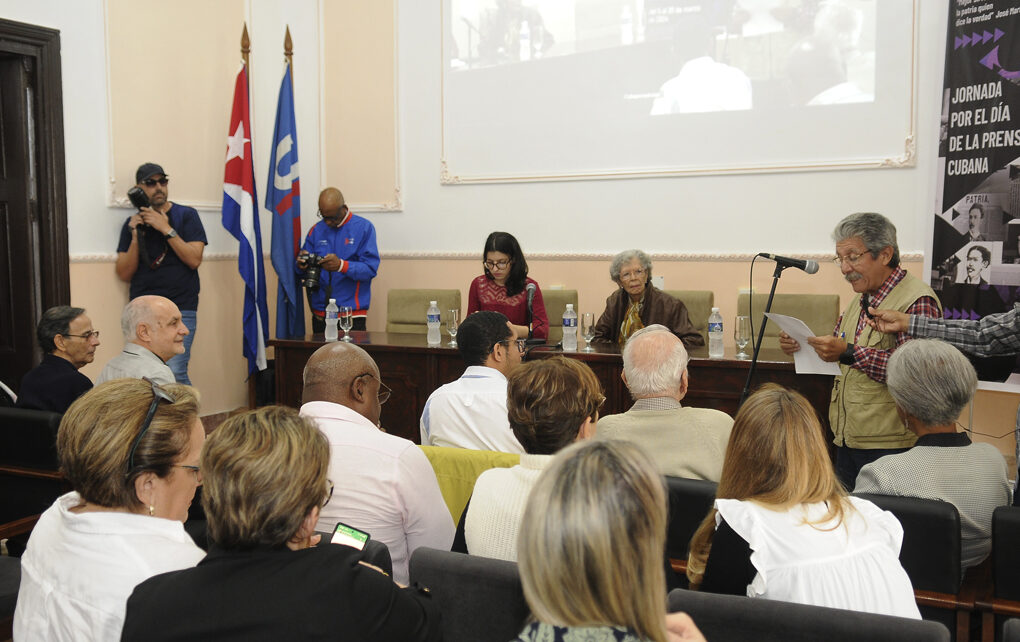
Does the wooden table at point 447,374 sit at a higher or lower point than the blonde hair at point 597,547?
lower

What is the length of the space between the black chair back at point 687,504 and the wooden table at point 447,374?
1996 millimetres

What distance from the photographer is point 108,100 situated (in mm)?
5293

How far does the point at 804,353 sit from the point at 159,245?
3.93 metres

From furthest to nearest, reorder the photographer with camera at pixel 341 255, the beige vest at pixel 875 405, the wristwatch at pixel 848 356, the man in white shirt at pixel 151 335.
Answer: the photographer with camera at pixel 341 255
the man in white shirt at pixel 151 335
the wristwatch at pixel 848 356
the beige vest at pixel 875 405

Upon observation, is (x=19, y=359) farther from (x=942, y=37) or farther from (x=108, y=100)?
(x=942, y=37)

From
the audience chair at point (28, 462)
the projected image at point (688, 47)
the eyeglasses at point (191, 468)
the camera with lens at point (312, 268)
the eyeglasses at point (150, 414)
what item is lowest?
the audience chair at point (28, 462)

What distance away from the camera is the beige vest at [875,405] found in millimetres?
2977

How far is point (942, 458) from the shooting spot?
6.74 ft

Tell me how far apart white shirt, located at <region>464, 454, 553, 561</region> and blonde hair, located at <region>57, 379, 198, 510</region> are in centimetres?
58

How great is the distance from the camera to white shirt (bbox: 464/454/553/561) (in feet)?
5.62

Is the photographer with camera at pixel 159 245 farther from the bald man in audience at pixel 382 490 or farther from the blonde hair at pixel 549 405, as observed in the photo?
the blonde hair at pixel 549 405

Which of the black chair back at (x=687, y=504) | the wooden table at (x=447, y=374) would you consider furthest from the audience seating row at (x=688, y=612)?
the wooden table at (x=447, y=374)

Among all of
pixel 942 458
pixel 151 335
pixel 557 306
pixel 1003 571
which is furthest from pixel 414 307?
pixel 1003 571

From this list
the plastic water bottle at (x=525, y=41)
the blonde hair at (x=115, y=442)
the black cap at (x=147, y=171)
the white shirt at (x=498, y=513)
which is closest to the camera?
the blonde hair at (x=115, y=442)
